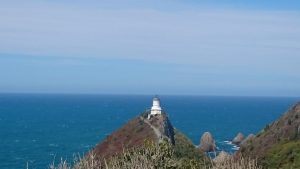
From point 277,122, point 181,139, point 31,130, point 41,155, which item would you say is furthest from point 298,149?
point 31,130

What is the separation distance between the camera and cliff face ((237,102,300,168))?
70481 millimetres

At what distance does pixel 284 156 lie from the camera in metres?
65.4

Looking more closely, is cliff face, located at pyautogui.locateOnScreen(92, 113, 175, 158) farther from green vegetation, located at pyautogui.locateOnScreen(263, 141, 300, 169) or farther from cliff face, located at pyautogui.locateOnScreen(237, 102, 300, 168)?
green vegetation, located at pyautogui.locateOnScreen(263, 141, 300, 169)

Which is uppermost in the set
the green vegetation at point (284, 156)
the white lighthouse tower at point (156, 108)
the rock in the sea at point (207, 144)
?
the white lighthouse tower at point (156, 108)

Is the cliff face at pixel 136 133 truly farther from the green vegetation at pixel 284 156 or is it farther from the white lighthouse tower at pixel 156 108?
the green vegetation at pixel 284 156

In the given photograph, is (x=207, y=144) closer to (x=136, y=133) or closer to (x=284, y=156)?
(x=136, y=133)

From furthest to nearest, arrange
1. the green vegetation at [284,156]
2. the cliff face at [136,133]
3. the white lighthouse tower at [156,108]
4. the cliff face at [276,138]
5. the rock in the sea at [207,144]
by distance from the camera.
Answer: the rock in the sea at [207,144] → the white lighthouse tower at [156,108] → the cliff face at [136,133] → the cliff face at [276,138] → the green vegetation at [284,156]

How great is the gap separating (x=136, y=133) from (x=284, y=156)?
94.6 ft

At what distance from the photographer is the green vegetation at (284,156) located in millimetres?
62856

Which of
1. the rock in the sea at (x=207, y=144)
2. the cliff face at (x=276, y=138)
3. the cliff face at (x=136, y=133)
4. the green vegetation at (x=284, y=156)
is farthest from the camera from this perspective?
the rock in the sea at (x=207, y=144)

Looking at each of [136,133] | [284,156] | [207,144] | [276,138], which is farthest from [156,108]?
[207,144]

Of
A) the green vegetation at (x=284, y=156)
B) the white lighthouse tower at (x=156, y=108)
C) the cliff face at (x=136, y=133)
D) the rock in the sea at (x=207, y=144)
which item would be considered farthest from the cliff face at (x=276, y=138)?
the rock in the sea at (x=207, y=144)

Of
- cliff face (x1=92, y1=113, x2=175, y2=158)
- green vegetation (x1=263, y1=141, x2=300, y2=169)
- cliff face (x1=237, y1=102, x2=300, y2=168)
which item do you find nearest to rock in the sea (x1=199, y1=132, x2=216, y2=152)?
cliff face (x1=92, y1=113, x2=175, y2=158)

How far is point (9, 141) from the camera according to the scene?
137 m
